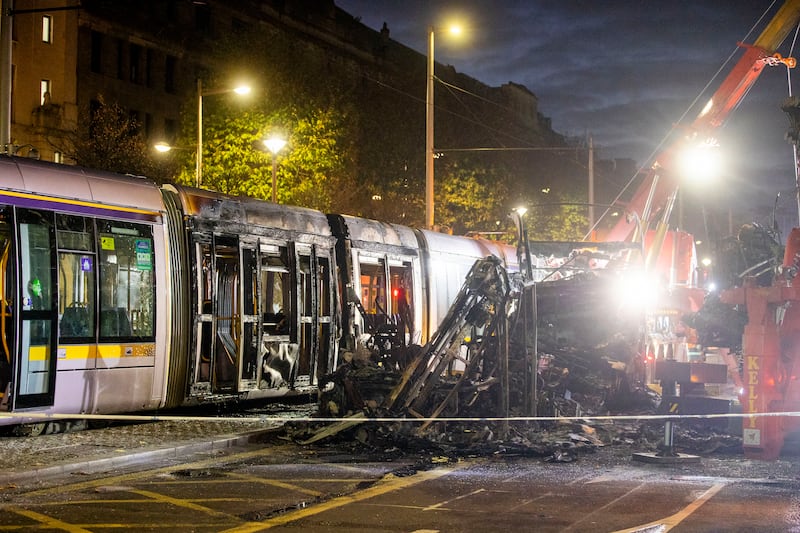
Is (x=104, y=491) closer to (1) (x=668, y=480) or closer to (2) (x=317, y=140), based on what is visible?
(1) (x=668, y=480)

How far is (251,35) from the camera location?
1590 inches

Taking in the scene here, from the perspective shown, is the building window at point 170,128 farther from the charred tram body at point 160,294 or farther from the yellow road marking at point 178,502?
the yellow road marking at point 178,502

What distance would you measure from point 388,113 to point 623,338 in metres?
39.1

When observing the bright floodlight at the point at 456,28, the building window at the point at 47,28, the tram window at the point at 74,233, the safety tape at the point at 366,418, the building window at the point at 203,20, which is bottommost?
the safety tape at the point at 366,418

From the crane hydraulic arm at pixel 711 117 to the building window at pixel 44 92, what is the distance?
2746cm

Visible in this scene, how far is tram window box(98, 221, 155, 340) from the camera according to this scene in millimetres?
12695

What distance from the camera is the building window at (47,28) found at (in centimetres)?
4455

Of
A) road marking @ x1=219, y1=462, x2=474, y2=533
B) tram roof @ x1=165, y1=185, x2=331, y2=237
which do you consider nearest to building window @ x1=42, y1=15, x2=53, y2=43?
tram roof @ x1=165, y1=185, x2=331, y2=237

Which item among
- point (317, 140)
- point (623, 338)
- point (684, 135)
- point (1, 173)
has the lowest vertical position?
point (623, 338)

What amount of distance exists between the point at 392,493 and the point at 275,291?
721 cm

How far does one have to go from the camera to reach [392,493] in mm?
9180

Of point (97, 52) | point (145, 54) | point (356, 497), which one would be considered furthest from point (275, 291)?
point (145, 54)

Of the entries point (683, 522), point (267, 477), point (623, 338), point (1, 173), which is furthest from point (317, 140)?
point (683, 522)

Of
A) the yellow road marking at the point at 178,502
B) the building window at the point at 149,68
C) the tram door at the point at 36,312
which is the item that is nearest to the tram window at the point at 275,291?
the tram door at the point at 36,312
